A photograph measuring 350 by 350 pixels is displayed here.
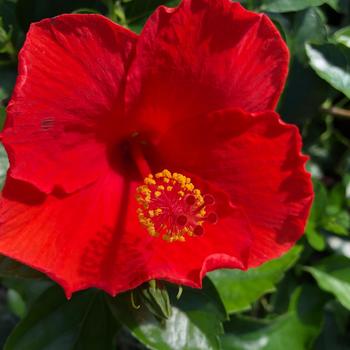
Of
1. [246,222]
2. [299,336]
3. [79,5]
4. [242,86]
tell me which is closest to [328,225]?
[299,336]

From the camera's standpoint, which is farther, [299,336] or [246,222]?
[299,336]

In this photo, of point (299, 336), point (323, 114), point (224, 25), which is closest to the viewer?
point (224, 25)

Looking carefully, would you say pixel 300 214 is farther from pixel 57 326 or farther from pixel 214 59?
pixel 57 326

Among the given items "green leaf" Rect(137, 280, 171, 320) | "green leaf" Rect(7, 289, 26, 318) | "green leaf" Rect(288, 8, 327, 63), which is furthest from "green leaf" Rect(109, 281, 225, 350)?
"green leaf" Rect(7, 289, 26, 318)

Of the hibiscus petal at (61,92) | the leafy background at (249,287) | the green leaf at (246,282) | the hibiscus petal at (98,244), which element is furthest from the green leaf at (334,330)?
the hibiscus petal at (61,92)

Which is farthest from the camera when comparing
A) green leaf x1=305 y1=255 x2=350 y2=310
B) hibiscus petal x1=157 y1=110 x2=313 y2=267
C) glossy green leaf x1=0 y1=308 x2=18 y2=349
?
glossy green leaf x1=0 y1=308 x2=18 y2=349

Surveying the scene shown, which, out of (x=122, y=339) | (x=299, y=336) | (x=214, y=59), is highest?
(x=214, y=59)

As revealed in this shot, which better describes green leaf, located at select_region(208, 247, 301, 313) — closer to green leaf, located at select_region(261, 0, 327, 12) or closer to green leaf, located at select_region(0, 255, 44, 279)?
green leaf, located at select_region(0, 255, 44, 279)

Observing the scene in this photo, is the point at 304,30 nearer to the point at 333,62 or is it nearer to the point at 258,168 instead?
the point at 333,62
